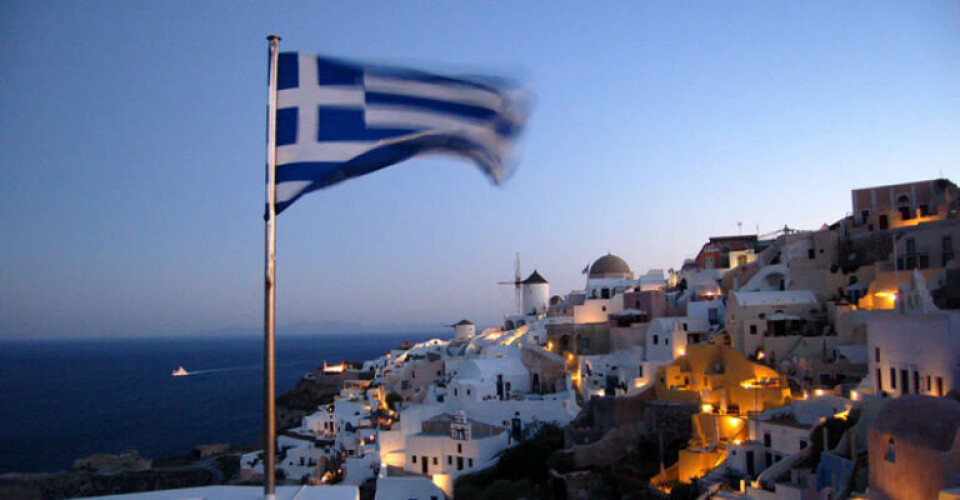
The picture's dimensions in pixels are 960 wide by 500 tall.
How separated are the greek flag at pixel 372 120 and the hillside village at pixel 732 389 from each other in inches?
377

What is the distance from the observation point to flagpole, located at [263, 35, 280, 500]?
4789 millimetres

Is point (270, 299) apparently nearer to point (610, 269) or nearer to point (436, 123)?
point (436, 123)

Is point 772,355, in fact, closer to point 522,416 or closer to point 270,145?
point 522,416

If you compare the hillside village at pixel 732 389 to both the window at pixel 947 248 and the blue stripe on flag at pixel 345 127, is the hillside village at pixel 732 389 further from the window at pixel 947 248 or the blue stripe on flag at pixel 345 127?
the blue stripe on flag at pixel 345 127

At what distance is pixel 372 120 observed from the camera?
593 centimetres

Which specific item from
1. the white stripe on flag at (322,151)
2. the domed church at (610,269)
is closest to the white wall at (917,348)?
the white stripe on flag at (322,151)

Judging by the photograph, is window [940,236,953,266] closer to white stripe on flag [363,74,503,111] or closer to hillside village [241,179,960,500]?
hillside village [241,179,960,500]

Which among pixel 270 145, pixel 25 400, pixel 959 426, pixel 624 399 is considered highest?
pixel 270 145

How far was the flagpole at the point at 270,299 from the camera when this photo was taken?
15.7ft

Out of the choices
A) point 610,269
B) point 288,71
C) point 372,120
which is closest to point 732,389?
point 372,120

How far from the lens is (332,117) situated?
5.71 meters

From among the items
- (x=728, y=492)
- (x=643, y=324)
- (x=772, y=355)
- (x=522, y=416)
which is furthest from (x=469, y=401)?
(x=728, y=492)

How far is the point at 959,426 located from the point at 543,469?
1674 centimetres

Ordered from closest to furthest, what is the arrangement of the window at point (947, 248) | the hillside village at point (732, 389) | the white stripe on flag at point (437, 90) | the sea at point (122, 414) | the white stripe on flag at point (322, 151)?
the white stripe on flag at point (322, 151), the white stripe on flag at point (437, 90), the hillside village at point (732, 389), the window at point (947, 248), the sea at point (122, 414)
